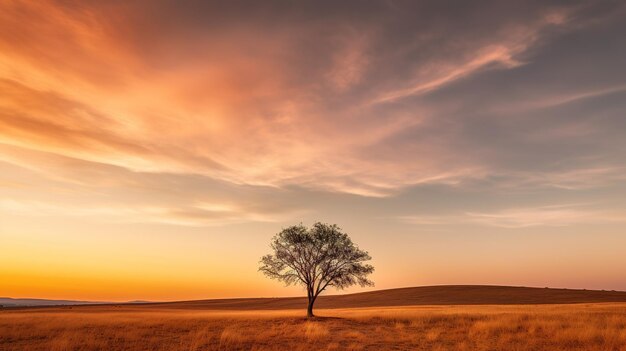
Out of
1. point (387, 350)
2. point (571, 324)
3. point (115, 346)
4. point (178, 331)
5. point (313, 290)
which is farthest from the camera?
point (313, 290)

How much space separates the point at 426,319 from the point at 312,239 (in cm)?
1504

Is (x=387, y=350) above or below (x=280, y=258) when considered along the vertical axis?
below

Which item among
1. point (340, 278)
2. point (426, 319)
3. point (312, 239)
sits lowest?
point (426, 319)

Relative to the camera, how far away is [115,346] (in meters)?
22.4

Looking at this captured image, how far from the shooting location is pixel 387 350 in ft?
66.8

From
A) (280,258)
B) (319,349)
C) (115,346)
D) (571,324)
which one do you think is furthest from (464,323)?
(115,346)

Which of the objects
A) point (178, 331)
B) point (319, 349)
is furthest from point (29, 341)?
point (319, 349)

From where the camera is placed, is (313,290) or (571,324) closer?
(571,324)

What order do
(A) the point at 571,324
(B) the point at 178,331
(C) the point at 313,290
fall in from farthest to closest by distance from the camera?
(C) the point at 313,290 → (B) the point at 178,331 → (A) the point at 571,324

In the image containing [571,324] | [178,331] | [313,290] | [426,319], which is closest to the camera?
[571,324]

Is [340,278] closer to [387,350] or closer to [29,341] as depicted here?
[387,350]

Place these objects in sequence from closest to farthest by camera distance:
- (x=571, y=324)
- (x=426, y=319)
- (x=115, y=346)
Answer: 1. (x=115, y=346)
2. (x=571, y=324)
3. (x=426, y=319)

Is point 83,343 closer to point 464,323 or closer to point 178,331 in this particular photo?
point 178,331

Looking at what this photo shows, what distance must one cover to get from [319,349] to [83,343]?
13.3 meters
